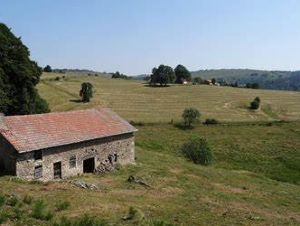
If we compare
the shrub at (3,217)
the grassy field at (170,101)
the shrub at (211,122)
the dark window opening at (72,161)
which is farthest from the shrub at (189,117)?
the shrub at (3,217)

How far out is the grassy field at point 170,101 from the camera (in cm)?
7912

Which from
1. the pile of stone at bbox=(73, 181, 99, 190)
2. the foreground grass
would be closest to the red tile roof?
the foreground grass

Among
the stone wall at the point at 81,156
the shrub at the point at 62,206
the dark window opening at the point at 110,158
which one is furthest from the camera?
the dark window opening at the point at 110,158

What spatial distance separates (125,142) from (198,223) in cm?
1766

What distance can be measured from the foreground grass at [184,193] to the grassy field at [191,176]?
6cm

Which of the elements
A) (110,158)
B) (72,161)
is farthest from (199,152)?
(72,161)

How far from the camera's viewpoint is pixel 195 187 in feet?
107

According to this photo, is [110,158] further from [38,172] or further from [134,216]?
[134,216]

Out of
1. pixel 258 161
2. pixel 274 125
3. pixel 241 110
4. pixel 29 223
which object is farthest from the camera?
pixel 241 110

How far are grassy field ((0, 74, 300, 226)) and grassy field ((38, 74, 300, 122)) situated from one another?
7.8 inches

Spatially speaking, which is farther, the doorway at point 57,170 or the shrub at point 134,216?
the doorway at point 57,170

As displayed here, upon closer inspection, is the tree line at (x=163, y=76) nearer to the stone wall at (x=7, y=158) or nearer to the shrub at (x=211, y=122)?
the shrub at (x=211, y=122)

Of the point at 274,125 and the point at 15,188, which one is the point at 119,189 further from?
the point at 274,125

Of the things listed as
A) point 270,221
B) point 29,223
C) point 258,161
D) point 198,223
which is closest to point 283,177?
point 258,161
